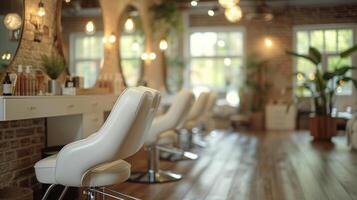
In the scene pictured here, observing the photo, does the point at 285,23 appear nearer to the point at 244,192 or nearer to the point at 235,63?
the point at 235,63

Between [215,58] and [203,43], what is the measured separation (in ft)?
1.68

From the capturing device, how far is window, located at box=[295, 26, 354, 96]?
428 inches

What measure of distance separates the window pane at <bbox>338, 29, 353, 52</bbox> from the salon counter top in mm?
8052

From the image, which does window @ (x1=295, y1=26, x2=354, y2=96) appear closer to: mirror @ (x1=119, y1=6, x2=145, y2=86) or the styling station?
the styling station

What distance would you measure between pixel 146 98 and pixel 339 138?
668 centimetres

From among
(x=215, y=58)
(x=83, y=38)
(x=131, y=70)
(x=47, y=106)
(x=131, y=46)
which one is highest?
(x=215, y=58)

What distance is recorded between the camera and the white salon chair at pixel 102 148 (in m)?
2.46

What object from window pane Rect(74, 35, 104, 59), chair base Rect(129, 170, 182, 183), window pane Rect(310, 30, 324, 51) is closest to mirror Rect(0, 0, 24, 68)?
window pane Rect(74, 35, 104, 59)

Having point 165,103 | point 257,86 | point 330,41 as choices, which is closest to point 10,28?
point 165,103

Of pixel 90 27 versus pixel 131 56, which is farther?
pixel 131 56

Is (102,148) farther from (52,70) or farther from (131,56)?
(131,56)

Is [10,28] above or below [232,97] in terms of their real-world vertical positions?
above

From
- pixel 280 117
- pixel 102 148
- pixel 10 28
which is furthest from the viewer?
pixel 280 117

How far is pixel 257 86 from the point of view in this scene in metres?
11.0
